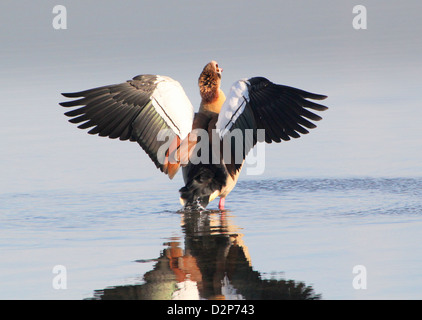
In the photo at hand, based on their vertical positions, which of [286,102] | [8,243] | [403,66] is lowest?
[8,243]

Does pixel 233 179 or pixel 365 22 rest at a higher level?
pixel 365 22

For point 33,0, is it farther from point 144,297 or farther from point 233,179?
point 144,297

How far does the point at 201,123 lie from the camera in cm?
1069

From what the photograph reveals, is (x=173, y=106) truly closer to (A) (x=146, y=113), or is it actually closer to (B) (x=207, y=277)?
(A) (x=146, y=113)

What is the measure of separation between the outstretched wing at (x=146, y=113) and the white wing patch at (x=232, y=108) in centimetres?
36

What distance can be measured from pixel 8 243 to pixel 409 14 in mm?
17857

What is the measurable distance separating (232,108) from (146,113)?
1034 millimetres

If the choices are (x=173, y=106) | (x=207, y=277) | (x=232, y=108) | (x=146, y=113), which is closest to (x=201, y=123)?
(x=173, y=106)

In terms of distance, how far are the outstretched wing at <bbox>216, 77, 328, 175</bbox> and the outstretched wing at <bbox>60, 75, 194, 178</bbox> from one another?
472 millimetres

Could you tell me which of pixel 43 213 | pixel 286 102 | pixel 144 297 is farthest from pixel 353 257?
pixel 43 213

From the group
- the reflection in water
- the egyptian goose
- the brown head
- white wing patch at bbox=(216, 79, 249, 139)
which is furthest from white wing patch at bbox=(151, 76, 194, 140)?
the reflection in water

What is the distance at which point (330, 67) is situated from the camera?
1927 cm
